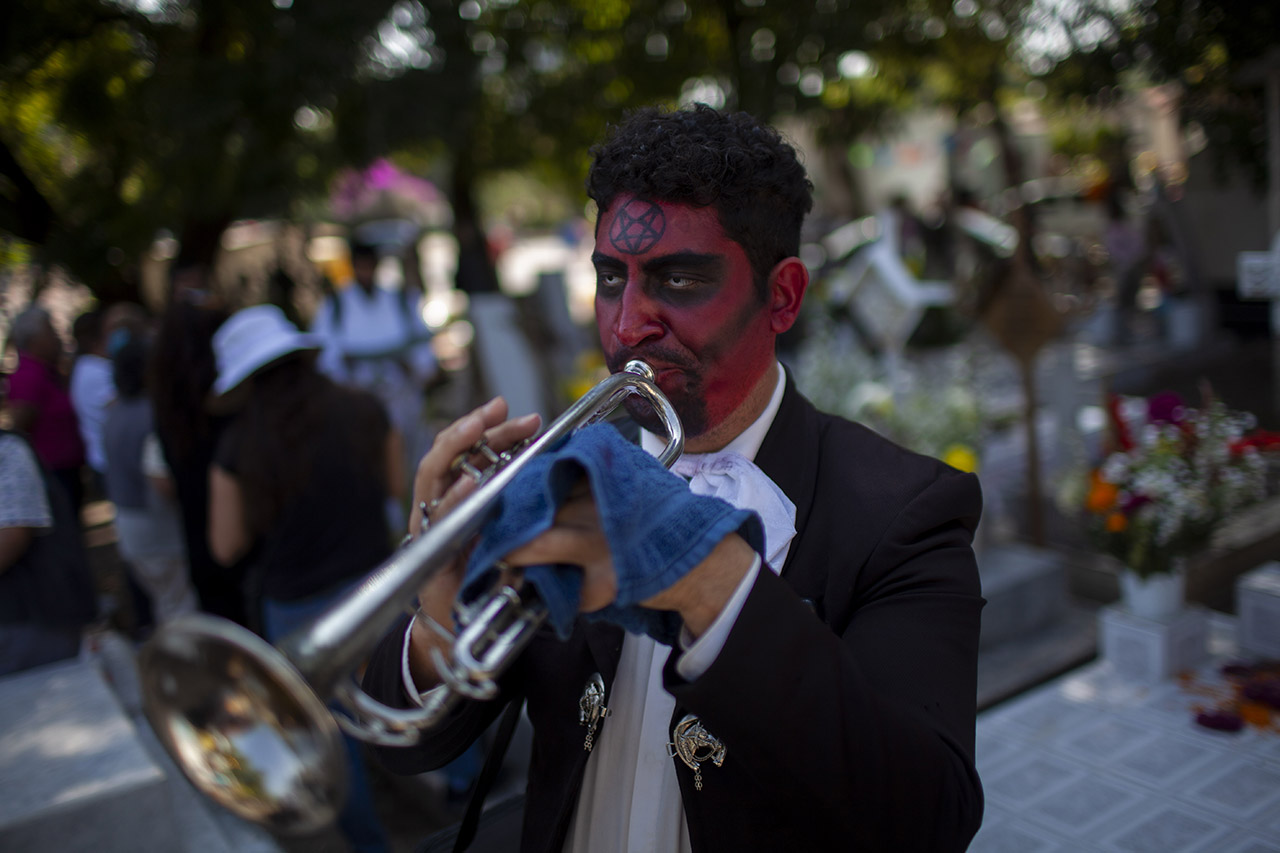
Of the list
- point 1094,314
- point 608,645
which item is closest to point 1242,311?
point 1094,314

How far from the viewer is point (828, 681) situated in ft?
4.30

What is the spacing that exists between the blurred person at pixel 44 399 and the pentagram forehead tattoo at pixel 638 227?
566 cm

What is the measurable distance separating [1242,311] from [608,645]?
9162 millimetres

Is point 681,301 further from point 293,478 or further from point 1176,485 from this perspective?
point 1176,485

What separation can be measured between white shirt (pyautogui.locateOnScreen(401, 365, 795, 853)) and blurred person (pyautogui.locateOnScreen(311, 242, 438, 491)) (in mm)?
5993

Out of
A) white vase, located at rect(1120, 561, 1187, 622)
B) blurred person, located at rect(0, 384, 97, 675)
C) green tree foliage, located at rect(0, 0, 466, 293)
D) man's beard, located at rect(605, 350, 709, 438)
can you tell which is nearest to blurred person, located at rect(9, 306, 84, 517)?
green tree foliage, located at rect(0, 0, 466, 293)

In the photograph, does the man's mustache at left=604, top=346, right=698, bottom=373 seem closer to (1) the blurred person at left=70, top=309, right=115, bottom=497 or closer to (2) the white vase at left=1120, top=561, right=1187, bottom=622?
(2) the white vase at left=1120, top=561, right=1187, bottom=622

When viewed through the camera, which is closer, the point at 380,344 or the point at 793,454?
the point at 793,454

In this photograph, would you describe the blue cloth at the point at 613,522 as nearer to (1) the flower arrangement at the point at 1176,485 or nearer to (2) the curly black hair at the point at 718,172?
(2) the curly black hair at the point at 718,172

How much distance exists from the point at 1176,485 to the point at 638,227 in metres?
3.56

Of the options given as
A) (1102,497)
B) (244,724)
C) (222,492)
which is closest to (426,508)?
(244,724)

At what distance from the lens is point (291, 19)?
6.51 m

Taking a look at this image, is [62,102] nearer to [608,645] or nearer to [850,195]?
[608,645]

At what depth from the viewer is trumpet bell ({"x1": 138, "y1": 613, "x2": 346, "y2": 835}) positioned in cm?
110
